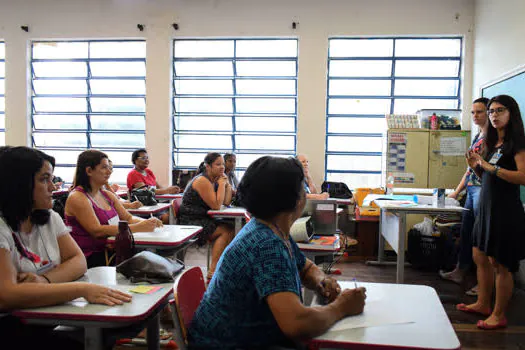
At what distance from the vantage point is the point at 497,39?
5.11 m

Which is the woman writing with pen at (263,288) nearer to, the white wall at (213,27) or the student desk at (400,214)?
the student desk at (400,214)

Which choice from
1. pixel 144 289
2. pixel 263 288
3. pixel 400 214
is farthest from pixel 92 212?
pixel 400 214

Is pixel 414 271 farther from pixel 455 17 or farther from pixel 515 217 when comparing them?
pixel 455 17

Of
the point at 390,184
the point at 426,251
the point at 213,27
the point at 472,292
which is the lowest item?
the point at 472,292

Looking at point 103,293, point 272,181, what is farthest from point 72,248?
point 272,181

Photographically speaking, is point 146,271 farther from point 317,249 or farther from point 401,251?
point 401,251

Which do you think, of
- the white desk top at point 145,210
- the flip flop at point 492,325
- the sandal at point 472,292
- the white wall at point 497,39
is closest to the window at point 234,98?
the white desk top at point 145,210

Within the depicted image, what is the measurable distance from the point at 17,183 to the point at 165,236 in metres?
1.23

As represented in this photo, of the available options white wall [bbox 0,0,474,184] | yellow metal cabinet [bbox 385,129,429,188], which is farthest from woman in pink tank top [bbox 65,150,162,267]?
white wall [bbox 0,0,474,184]

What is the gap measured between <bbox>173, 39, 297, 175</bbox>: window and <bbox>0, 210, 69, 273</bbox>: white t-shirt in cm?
502

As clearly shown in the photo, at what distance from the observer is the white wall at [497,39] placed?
4.49 m

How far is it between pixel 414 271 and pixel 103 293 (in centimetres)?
407

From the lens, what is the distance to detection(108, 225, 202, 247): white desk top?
257 centimetres

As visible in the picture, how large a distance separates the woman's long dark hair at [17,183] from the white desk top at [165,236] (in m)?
0.99
